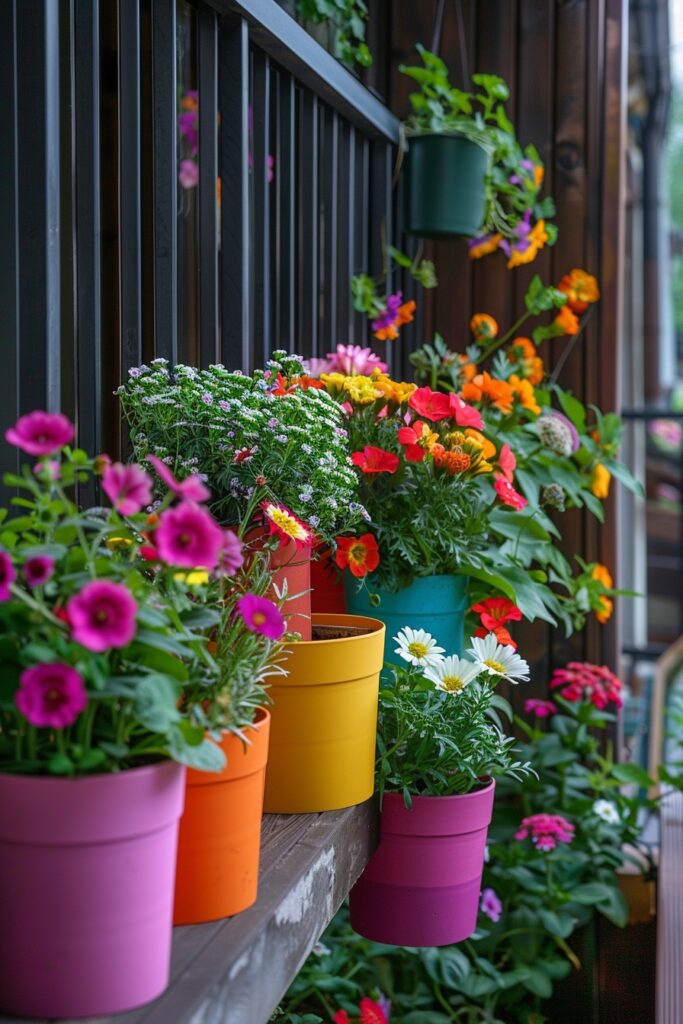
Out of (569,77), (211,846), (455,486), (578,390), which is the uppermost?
(569,77)

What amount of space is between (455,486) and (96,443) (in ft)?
1.46

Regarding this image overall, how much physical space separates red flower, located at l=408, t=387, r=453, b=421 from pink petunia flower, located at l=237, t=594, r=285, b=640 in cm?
57

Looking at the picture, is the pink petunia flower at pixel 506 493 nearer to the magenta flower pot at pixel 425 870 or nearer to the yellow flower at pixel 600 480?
the magenta flower pot at pixel 425 870

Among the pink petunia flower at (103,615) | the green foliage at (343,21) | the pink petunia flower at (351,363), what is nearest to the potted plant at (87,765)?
the pink petunia flower at (103,615)

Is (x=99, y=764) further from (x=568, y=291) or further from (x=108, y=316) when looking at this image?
(x=568, y=291)

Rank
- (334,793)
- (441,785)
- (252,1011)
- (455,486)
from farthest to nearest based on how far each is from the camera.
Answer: (455,486) → (441,785) → (334,793) → (252,1011)

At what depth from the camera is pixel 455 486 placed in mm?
1361

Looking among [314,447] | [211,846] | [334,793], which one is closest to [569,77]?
[314,447]

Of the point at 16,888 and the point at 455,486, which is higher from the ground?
the point at 455,486

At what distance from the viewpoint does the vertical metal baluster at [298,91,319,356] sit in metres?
1.79

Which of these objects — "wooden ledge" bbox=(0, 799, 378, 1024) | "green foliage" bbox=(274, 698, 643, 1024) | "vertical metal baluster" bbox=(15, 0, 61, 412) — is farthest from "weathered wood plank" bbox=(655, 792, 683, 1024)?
"vertical metal baluster" bbox=(15, 0, 61, 412)

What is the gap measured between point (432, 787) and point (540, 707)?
1079 millimetres

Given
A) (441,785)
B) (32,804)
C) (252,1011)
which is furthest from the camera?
(441,785)

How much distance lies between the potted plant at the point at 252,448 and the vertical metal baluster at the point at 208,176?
28 centimetres
